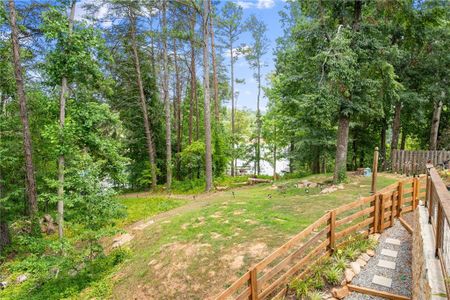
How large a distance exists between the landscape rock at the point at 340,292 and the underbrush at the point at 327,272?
196 millimetres

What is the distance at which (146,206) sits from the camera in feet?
45.2

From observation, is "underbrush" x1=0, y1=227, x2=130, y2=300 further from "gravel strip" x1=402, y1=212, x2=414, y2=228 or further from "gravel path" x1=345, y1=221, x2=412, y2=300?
"gravel strip" x1=402, y1=212, x2=414, y2=228

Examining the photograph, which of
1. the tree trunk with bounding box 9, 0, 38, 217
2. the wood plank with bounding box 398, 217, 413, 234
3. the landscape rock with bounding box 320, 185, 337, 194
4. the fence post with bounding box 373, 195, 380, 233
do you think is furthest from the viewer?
the landscape rock with bounding box 320, 185, 337, 194

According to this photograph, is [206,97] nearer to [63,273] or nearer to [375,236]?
[63,273]

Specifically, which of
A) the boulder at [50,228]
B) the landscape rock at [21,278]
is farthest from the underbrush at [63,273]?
the boulder at [50,228]

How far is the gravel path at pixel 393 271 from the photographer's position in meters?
4.52

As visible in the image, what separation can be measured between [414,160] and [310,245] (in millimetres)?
11209

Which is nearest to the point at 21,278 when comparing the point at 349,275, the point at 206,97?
the point at 349,275

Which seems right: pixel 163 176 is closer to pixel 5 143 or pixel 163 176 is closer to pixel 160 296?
pixel 5 143

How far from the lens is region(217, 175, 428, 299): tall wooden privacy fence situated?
165 inches

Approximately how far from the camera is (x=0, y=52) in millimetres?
9773

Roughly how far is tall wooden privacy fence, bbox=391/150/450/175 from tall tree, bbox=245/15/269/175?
10478 millimetres

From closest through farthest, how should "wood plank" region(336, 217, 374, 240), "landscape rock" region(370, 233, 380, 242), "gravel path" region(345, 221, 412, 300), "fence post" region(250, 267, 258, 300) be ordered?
1. "fence post" region(250, 267, 258, 300)
2. "gravel path" region(345, 221, 412, 300)
3. "wood plank" region(336, 217, 374, 240)
4. "landscape rock" region(370, 233, 380, 242)

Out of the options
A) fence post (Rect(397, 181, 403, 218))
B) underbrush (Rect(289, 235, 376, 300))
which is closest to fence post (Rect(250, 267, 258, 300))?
underbrush (Rect(289, 235, 376, 300))
